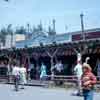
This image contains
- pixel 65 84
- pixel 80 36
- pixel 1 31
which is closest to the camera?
pixel 65 84

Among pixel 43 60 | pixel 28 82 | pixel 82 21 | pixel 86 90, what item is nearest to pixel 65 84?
pixel 28 82

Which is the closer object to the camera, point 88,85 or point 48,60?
point 88,85

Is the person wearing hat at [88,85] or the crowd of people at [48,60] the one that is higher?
the crowd of people at [48,60]

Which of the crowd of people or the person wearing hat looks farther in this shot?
the crowd of people

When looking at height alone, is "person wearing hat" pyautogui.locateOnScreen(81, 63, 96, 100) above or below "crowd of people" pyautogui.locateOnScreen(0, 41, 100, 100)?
below

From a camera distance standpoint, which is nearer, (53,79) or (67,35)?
(53,79)

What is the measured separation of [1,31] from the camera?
132m

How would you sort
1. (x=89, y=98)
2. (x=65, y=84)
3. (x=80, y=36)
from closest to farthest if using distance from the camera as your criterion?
(x=89, y=98), (x=65, y=84), (x=80, y=36)

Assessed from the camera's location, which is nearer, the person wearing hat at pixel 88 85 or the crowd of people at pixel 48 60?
the person wearing hat at pixel 88 85

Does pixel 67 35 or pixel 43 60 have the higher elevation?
A: pixel 67 35

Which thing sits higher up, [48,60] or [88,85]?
[48,60]

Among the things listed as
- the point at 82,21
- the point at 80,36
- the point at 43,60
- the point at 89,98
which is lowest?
the point at 89,98

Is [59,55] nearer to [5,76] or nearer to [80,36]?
[80,36]

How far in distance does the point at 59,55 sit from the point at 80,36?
12.2 feet
